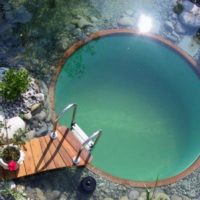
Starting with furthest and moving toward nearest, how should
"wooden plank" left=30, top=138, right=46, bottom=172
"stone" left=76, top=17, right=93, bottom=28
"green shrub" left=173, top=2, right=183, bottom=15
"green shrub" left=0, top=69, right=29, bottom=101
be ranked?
"green shrub" left=173, top=2, right=183, bottom=15
"stone" left=76, top=17, right=93, bottom=28
"green shrub" left=0, top=69, right=29, bottom=101
"wooden plank" left=30, top=138, right=46, bottom=172

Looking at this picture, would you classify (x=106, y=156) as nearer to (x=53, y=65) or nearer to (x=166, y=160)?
(x=166, y=160)

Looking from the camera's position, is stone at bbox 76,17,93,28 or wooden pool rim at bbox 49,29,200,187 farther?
stone at bbox 76,17,93,28

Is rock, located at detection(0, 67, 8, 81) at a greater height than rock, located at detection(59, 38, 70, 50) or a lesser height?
lesser

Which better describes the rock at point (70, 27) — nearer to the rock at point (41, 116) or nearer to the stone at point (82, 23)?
the stone at point (82, 23)

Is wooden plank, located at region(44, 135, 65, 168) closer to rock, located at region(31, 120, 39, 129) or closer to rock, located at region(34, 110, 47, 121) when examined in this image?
rock, located at region(31, 120, 39, 129)

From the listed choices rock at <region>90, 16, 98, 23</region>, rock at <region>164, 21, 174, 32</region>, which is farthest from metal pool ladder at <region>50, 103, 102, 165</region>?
rock at <region>164, 21, 174, 32</region>

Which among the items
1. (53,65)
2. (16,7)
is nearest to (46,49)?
(53,65)

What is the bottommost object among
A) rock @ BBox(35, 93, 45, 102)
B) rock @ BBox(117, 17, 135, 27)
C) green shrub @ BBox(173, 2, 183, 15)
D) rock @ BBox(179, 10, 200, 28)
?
rock @ BBox(35, 93, 45, 102)

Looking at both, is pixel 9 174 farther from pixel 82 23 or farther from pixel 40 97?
pixel 82 23

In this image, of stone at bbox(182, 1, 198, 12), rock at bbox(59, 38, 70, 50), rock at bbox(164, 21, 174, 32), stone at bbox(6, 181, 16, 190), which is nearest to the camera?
stone at bbox(6, 181, 16, 190)
